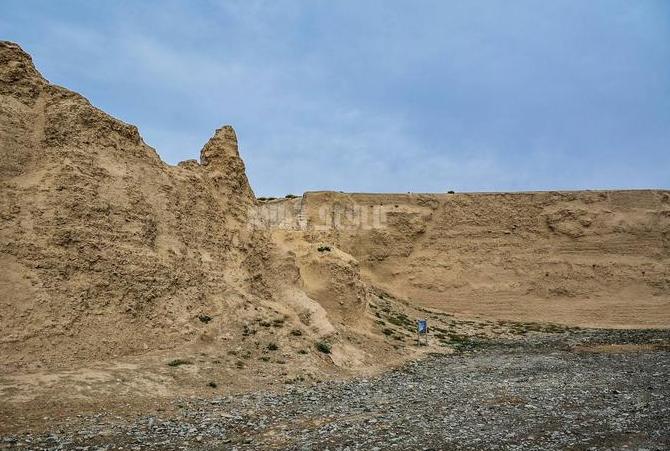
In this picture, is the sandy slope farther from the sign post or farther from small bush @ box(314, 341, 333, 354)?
the sign post

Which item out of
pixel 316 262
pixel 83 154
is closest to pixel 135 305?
pixel 83 154

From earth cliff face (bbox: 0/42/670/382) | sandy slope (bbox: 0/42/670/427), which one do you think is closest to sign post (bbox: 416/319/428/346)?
sandy slope (bbox: 0/42/670/427)

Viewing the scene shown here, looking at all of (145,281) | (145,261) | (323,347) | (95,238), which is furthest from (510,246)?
(95,238)

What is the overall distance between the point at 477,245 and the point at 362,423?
114 feet

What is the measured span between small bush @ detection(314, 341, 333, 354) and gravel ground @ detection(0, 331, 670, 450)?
2401mm

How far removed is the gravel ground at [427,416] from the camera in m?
11.2

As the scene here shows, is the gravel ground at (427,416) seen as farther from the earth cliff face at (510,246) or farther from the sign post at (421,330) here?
the earth cliff face at (510,246)

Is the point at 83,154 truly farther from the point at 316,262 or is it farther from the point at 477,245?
the point at 477,245

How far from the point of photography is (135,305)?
60.7 feet

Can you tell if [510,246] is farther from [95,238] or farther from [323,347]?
[95,238]

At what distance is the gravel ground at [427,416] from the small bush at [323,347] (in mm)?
2401

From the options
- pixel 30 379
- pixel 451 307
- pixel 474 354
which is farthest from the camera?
pixel 451 307

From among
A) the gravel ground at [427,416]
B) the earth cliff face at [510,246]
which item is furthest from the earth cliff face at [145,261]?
the gravel ground at [427,416]

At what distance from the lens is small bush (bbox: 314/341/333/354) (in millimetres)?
21216
